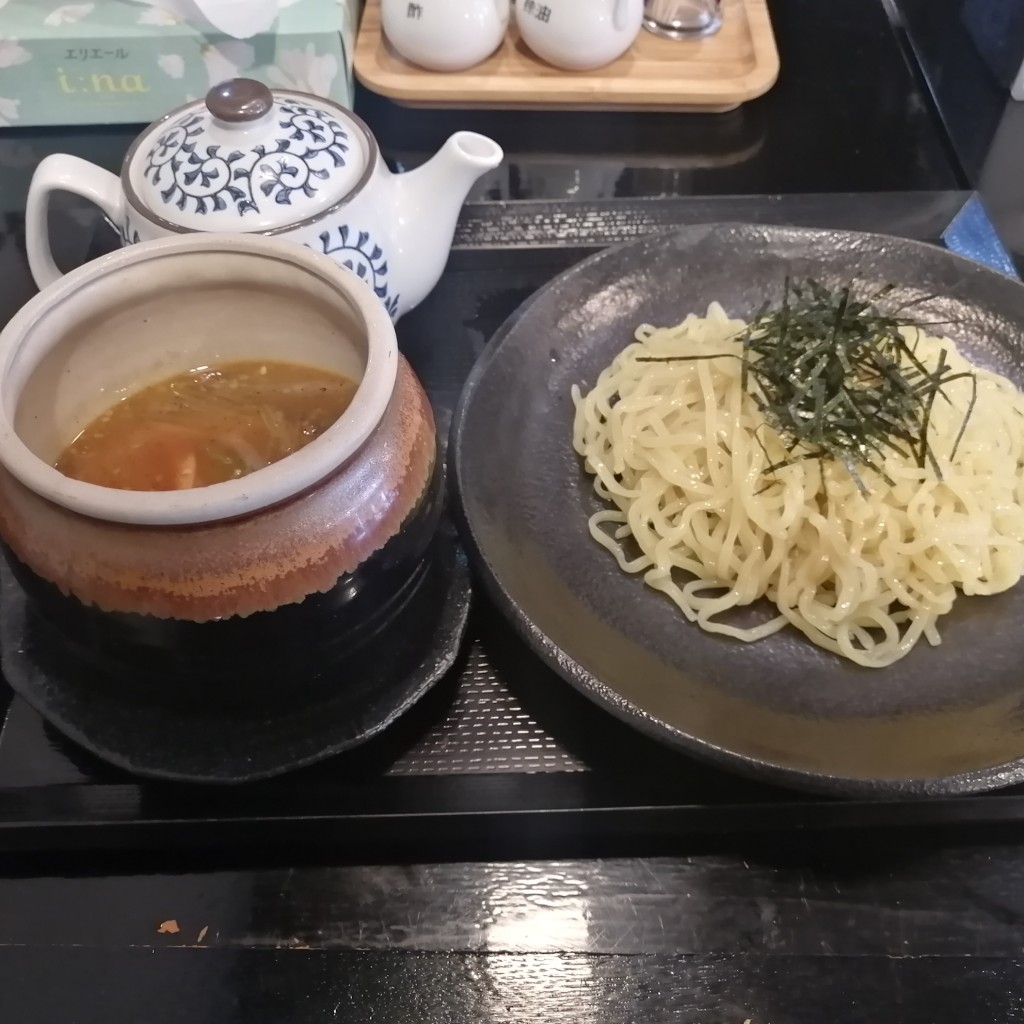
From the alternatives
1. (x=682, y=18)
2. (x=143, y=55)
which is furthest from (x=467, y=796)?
(x=682, y=18)

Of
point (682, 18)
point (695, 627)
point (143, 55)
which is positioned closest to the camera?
point (695, 627)

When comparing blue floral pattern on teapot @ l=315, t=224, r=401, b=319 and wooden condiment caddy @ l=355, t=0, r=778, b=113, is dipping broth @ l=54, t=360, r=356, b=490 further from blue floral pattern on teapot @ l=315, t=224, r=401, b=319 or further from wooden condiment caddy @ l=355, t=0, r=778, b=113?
wooden condiment caddy @ l=355, t=0, r=778, b=113

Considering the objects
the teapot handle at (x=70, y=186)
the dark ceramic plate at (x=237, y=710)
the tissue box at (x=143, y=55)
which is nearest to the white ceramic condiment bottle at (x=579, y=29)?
the tissue box at (x=143, y=55)

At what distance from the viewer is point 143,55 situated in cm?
158

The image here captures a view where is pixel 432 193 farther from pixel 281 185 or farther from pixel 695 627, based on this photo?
pixel 695 627

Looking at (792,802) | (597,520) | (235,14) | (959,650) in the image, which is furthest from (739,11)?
(792,802)

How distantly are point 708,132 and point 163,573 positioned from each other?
147 centimetres

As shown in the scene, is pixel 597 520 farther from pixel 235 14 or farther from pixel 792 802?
pixel 235 14

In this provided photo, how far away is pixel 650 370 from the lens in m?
1.27

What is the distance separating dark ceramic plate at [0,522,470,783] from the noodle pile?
0.29m

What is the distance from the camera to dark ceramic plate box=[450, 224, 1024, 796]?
0.88 meters

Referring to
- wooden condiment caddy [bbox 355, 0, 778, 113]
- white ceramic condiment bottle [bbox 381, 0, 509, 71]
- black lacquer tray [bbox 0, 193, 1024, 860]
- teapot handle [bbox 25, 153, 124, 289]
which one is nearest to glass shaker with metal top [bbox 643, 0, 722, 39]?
wooden condiment caddy [bbox 355, 0, 778, 113]

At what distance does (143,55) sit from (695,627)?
4.42ft

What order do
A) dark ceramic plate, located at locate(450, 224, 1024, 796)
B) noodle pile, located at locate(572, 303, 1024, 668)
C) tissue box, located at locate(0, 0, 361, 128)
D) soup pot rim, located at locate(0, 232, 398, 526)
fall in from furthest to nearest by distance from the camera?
tissue box, located at locate(0, 0, 361, 128) < noodle pile, located at locate(572, 303, 1024, 668) < dark ceramic plate, located at locate(450, 224, 1024, 796) < soup pot rim, located at locate(0, 232, 398, 526)
